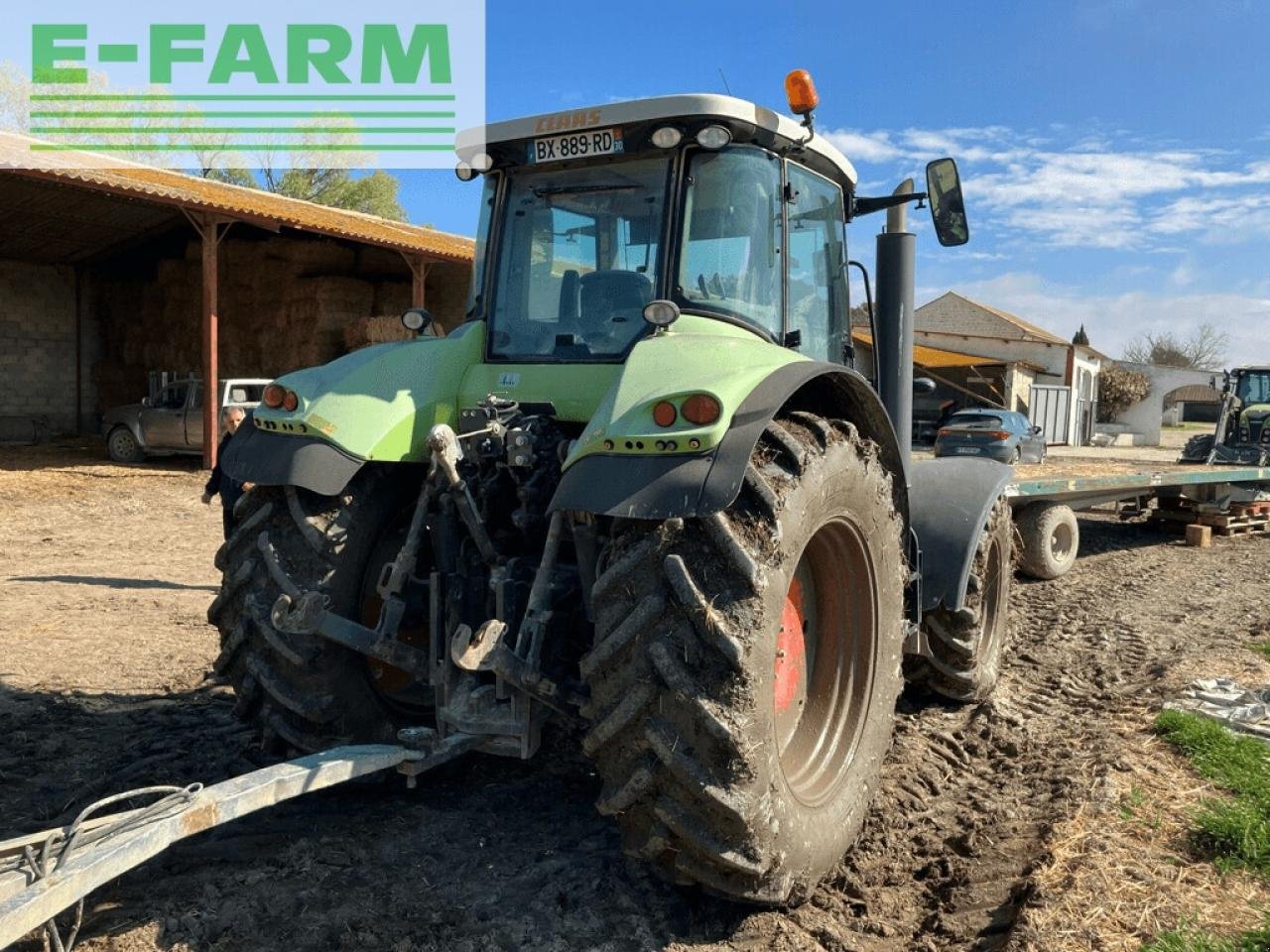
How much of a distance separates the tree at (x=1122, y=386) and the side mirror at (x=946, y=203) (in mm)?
37778

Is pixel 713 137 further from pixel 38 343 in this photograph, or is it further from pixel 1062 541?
pixel 38 343

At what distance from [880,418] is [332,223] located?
14.4m

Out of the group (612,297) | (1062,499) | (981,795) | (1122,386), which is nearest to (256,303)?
(1062,499)

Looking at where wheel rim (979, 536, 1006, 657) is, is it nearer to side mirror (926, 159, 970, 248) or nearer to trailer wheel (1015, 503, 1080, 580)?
side mirror (926, 159, 970, 248)

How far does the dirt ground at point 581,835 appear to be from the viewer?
2.88 metres

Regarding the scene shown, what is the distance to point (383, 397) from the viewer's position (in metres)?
3.61

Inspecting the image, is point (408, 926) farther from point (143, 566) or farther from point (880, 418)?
point (143, 566)

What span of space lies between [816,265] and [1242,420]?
14.7 metres

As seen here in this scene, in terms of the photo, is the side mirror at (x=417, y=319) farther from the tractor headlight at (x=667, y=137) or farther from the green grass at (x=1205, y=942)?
the green grass at (x=1205, y=942)

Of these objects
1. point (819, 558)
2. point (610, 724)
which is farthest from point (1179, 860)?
point (610, 724)

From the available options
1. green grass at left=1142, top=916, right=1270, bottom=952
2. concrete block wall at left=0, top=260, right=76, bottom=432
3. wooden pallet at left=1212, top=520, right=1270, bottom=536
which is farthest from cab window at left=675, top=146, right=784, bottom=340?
concrete block wall at left=0, top=260, right=76, bottom=432

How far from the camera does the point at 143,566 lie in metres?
8.96

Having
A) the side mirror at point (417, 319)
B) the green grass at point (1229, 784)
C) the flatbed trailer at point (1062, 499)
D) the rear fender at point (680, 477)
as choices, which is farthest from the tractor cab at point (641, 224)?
the flatbed trailer at point (1062, 499)

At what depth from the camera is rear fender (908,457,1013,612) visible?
4354mm
